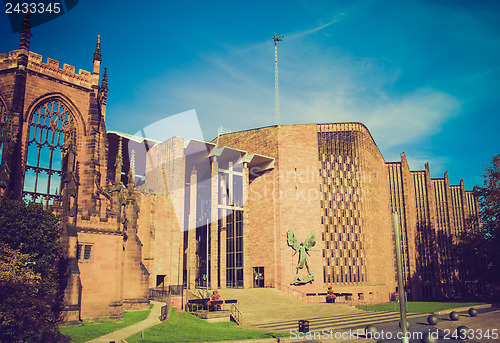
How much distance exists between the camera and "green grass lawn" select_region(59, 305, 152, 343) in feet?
69.1

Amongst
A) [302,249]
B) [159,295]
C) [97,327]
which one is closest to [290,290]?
[302,249]

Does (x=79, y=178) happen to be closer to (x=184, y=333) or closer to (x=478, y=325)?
(x=184, y=333)

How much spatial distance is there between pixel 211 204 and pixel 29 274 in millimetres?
31738

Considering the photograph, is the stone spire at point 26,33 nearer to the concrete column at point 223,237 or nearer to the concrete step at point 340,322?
the concrete step at point 340,322

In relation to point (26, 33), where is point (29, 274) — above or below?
below

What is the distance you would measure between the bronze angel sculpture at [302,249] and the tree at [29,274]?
102ft

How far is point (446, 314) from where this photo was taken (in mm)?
34969

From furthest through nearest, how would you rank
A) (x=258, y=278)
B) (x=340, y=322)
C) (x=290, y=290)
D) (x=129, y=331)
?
(x=258, y=278) → (x=290, y=290) → (x=340, y=322) → (x=129, y=331)

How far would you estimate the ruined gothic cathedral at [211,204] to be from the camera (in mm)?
28656

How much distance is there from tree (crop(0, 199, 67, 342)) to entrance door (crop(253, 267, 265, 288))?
3058cm

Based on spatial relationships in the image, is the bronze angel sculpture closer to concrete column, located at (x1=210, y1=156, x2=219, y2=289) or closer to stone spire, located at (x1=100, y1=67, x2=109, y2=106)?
concrete column, located at (x1=210, y1=156, x2=219, y2=289)

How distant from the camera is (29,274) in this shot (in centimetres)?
2009

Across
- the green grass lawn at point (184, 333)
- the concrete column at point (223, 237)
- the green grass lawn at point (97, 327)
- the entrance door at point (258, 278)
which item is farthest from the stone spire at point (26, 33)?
the entrance door at point (258, 278)

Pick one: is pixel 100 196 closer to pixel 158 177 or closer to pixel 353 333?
pixel 158 177
